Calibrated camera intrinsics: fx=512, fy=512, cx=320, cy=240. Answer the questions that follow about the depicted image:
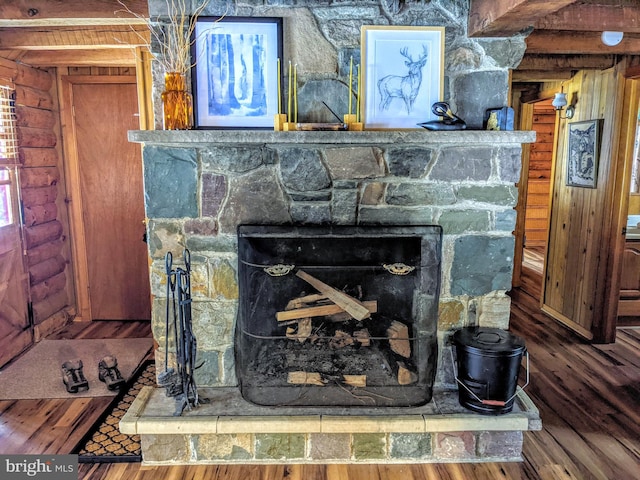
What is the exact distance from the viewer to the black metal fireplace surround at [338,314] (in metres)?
2.42

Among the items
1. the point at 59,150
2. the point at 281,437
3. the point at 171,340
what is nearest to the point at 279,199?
the point at 171,340

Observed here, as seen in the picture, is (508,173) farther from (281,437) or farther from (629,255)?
(629,255)

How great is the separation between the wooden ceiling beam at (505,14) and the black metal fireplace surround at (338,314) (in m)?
0.92

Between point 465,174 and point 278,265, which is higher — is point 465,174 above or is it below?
above

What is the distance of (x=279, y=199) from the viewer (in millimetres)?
2418

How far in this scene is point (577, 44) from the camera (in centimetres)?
343

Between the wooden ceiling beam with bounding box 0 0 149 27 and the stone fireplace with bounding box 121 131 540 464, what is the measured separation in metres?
1.09

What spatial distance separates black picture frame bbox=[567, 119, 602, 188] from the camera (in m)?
3.86

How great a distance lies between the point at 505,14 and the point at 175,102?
4.80 ft

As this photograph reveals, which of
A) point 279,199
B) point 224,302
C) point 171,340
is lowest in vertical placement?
point 171,340

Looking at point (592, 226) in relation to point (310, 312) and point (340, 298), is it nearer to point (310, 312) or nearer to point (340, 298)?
point (340, 298)

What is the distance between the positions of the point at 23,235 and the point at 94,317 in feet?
3.16

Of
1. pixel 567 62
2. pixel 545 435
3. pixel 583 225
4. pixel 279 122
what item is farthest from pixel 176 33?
pixel 583 225

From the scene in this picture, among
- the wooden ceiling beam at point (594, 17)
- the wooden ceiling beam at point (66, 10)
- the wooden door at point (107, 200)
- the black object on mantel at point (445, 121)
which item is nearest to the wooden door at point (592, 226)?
the wooden ceiling beam at point (594, 17)
